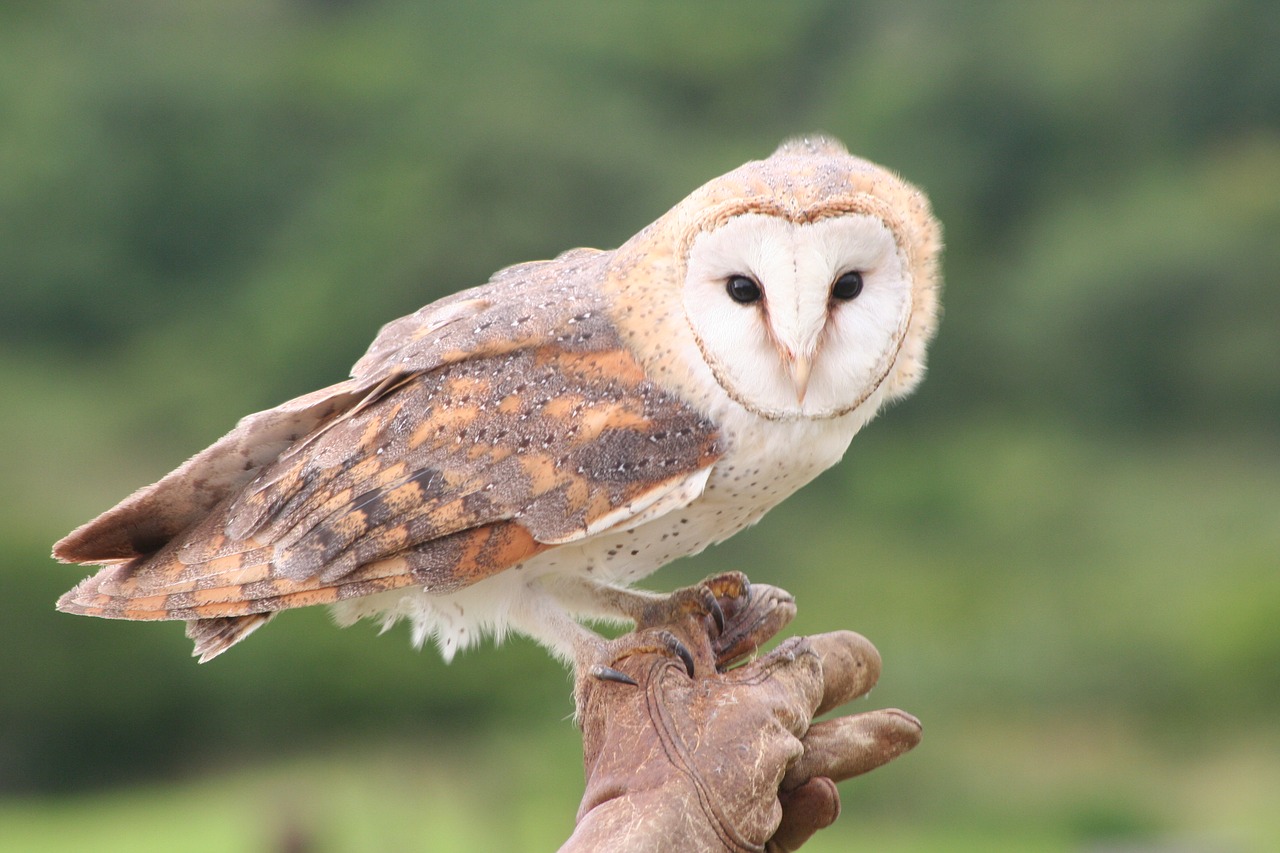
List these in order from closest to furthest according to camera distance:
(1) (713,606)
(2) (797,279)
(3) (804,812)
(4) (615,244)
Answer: (2) (797,279), (3) (804,812), (1) (713,606), (4) (615,244)

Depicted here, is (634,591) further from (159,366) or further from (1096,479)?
(159,366)

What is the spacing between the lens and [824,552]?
10312mm

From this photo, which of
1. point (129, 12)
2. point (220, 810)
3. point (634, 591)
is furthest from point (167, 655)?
point (129, 12)

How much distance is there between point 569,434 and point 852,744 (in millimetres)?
696

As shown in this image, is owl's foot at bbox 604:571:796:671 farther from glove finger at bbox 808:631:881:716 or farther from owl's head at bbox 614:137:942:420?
owl's head at bbox 614:137:942:420

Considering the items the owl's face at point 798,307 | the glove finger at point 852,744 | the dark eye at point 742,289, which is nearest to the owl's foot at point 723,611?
the glove finger at point 852,744

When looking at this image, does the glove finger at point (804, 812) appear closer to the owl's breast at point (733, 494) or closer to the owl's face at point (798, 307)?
the owl's breast at point (733, 494)

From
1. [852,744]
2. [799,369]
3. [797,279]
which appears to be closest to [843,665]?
[852,744]

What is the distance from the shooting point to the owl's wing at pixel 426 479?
7.34ft

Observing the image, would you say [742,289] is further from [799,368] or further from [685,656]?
[685,656]

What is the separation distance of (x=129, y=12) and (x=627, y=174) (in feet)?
19.4

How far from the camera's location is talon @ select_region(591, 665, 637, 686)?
7.70 ft

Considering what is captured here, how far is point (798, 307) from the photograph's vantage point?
2123mm

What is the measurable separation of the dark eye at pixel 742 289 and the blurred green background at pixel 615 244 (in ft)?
13.3
